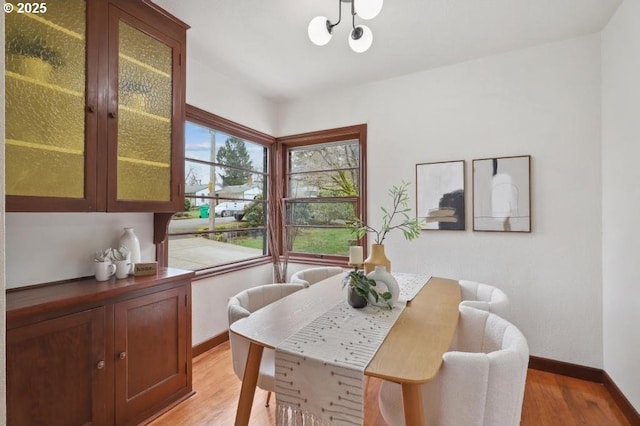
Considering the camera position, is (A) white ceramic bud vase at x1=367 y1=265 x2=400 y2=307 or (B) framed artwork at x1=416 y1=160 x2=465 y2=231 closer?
(A) white ceramic bud vase at x1=367 y1=265 x2=400 y2=307

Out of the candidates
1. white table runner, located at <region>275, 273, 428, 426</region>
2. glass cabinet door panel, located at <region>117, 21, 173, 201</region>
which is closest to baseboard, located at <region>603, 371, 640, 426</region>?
white table runner, located at <region>275, 273, 428, 426</region>

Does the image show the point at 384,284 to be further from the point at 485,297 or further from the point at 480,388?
the point at 485,297

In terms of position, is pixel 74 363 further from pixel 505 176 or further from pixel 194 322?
pixel 505 176

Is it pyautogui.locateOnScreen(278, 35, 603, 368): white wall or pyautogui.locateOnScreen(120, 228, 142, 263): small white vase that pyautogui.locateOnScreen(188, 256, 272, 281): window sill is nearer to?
pyautogui.locateOnScreen(120, 228, 142, 263): small white vase

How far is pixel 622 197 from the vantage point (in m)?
1.88

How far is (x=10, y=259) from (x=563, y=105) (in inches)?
151

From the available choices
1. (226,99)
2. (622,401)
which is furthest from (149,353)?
(622,401)

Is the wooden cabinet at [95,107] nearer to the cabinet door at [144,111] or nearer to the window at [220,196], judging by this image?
the cabinet door at [144,111]

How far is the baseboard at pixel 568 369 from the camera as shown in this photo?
7.14ft

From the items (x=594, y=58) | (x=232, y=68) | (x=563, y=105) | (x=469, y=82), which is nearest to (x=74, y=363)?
(x=232, y=68)

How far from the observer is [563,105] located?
2295 mm

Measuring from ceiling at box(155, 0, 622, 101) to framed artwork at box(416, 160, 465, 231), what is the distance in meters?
0.98

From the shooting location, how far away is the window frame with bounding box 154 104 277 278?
7.63 ft

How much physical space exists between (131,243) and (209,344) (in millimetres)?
1301
